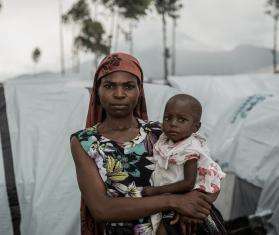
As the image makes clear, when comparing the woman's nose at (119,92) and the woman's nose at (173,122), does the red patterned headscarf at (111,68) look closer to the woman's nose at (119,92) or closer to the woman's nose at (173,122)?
the woman's nose at (119,92)

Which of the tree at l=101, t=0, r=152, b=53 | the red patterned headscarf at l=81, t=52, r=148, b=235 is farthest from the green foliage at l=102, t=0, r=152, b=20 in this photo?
the red patterned headscarf at l=81, t=52, r=148, b=235

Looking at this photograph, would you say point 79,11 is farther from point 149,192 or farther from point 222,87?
point 149,192

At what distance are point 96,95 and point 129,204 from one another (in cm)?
57

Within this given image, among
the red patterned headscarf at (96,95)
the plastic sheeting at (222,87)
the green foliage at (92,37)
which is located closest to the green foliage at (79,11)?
the green foliage at (92,37)

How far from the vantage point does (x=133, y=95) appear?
1887 millimetres

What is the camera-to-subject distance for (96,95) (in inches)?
80.9

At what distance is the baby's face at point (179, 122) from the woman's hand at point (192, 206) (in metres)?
0.29

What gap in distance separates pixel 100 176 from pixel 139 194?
7.1 inches

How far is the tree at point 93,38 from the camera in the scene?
2709cm

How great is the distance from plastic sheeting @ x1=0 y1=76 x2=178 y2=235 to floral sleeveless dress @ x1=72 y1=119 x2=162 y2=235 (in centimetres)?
139

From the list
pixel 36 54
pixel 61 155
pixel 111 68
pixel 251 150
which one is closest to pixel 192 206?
pixel 111 68

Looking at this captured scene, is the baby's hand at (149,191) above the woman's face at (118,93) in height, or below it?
below

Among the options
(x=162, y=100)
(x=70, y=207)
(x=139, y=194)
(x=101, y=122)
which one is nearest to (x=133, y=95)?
(x=101, y=122)

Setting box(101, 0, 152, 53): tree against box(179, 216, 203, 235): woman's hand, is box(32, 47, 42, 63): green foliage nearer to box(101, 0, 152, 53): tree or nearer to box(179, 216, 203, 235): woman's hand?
box(101, 0, 152, 53): tree
